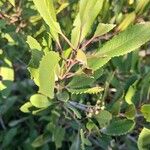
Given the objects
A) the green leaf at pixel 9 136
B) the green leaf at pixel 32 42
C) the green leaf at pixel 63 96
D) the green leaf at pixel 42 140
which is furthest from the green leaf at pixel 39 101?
the green leaf at pixel 9 136

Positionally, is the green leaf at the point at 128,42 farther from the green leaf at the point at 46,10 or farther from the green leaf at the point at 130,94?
the green leaf at the point at 130,94

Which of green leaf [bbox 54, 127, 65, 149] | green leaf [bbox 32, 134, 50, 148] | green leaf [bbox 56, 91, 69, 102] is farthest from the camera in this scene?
green leaf [bbox 32, 134, 50, 148]

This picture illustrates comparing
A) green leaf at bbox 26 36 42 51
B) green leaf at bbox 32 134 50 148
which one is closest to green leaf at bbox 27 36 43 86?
green leaf at bbox 26 36 42 51

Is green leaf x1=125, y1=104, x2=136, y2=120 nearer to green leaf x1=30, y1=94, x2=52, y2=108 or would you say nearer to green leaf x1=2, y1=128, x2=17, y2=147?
green leaf x1=30, y1=94, x2=52, y2=108

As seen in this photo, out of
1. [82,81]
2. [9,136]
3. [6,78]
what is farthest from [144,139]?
[9,136]

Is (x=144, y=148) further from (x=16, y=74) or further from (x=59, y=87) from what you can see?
(x=16, y=74)

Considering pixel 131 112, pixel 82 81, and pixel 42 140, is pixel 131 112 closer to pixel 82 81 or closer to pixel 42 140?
pixel 82 81
